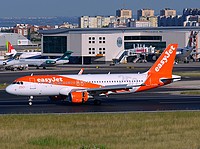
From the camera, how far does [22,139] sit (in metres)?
38.6

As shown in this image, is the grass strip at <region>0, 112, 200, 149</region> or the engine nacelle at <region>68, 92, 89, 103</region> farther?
the engine nacelle at <region>68, 92, 89, 103</region>

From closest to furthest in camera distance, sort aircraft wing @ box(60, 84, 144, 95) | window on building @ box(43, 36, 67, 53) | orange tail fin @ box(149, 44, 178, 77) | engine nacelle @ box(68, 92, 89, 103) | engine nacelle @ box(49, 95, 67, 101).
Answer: engine nacelle @ box(68, 92, 89, 103) < aircraft wing @ box(60, 84, 144, 95) < engine nacelle @ box(49, 95, 67, 101) < orange tail fin @ box(149, 44, 178, 77) < window on building @ box(43, 36, 67, 53)

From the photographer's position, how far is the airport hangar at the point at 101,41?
573 ft

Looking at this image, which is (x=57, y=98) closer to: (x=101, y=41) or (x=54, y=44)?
(x=101, y=41)

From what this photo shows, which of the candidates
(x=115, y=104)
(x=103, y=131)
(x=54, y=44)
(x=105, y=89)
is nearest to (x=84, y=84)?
(x=105, y=89)

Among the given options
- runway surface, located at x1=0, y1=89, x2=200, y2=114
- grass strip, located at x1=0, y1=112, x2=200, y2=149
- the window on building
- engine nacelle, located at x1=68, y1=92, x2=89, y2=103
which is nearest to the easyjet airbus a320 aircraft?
engine nacelle, located at x1=68, y1=92, x2=89, y2=103

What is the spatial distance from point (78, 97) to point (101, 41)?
11641 cm

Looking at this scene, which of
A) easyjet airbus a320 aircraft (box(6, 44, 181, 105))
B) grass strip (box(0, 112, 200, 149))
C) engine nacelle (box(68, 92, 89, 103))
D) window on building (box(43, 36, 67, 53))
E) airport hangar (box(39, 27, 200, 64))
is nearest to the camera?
grass strip (box(0, 112, 200, 149))

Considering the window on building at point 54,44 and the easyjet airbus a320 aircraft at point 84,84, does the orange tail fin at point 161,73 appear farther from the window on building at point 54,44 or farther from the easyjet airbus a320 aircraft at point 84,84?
the window on building at point 54,44

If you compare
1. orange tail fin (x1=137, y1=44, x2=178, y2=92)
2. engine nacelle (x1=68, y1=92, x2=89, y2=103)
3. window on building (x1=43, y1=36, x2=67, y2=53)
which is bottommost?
window on building (x1=43, y1=36, x2=67, y2=53)

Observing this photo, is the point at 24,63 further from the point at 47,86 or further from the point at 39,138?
the point at 39,138

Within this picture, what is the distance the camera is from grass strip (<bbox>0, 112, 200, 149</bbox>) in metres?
36.3

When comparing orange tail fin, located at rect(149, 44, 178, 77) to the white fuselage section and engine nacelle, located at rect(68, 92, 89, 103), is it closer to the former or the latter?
the white fuselage section

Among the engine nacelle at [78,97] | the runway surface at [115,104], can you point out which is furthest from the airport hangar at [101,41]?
the engine nacelle at [78,97]
